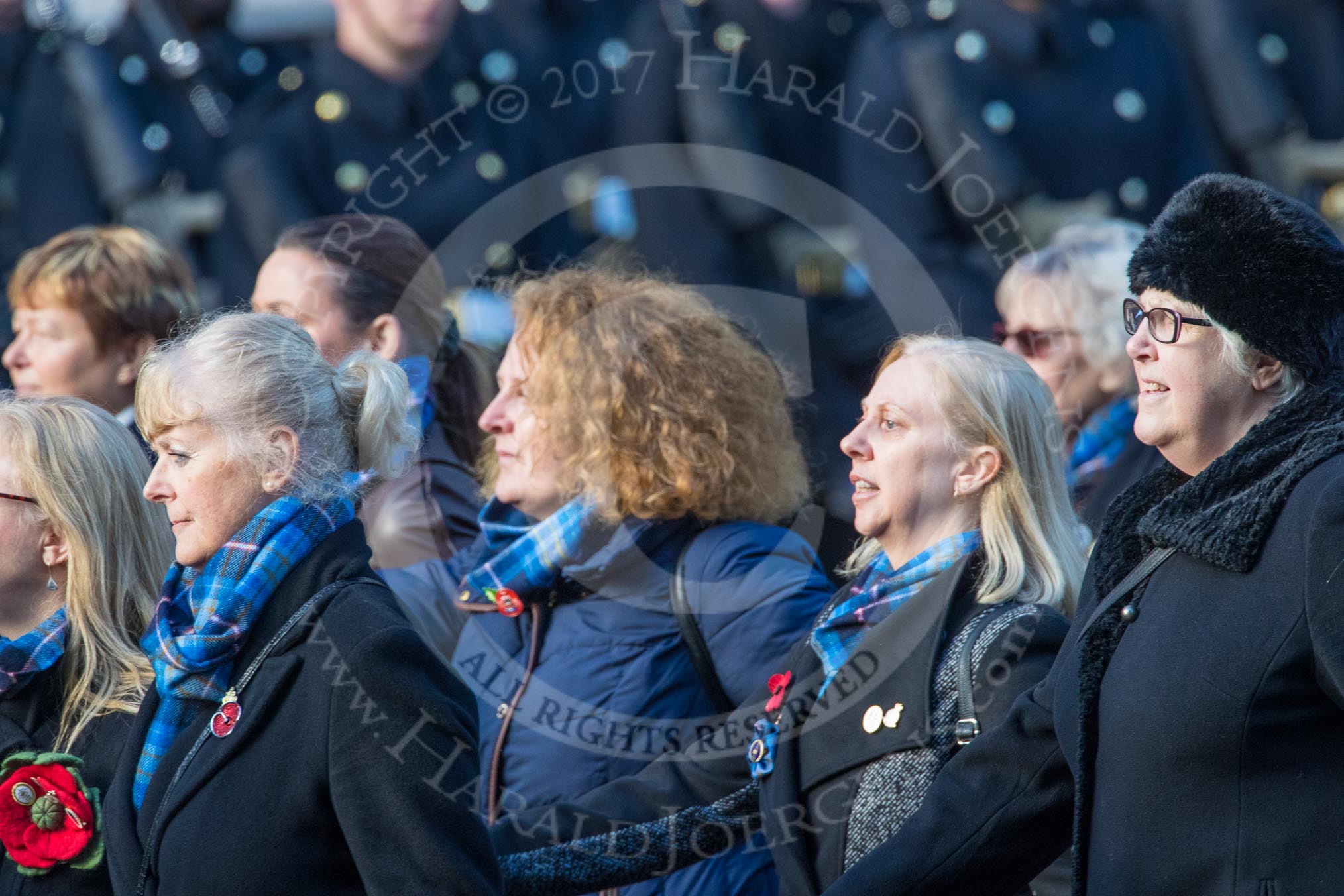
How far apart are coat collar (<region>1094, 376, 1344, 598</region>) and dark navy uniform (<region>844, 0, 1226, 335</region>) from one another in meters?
2.80

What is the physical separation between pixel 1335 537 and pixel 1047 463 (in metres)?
1.04

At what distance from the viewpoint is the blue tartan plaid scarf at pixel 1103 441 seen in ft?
13.1

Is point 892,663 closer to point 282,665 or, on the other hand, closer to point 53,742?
point 282,665

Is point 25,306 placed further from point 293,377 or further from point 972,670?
point 972,670

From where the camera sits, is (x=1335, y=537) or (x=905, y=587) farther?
(x=905, y=587)

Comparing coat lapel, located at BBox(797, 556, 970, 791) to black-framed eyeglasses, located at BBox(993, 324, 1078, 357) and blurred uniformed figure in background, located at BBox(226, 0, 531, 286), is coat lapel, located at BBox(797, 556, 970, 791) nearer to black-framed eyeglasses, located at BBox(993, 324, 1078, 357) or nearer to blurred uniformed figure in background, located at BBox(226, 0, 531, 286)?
black-framed eyeglasses, located at BBox(993, 324, 1078, 357)

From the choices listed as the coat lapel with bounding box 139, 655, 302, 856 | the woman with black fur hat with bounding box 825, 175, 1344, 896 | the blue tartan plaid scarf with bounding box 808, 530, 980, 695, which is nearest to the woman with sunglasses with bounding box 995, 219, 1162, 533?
the blue tartan plaid scarf with bounding box 808, 530, 980, 695

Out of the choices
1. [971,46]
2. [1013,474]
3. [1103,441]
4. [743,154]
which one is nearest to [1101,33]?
[971,46]

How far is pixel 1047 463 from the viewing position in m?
2.90

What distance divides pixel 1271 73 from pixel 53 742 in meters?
4.13

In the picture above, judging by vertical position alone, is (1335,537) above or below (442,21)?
below

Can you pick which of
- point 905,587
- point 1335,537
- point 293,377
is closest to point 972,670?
point 905,587

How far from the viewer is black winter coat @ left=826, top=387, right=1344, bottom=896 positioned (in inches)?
74.2

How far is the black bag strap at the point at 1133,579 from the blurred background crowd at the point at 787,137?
2507mm
